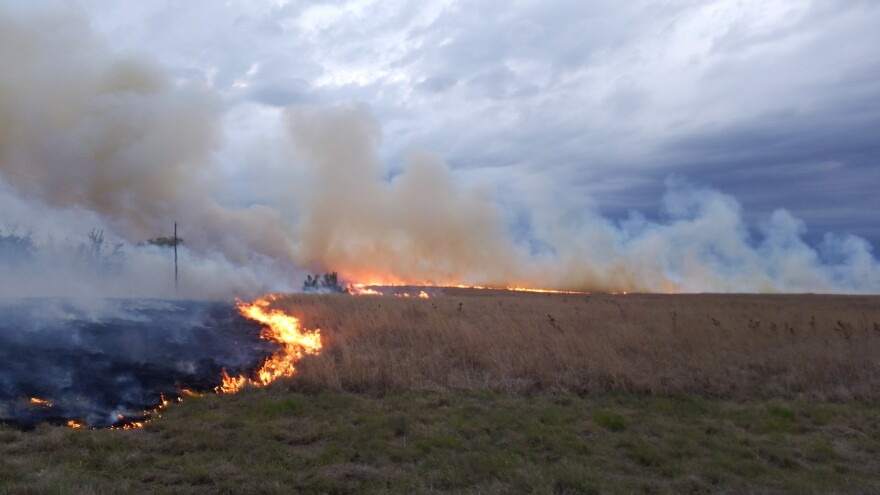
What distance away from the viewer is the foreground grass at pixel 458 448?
6.68 metres

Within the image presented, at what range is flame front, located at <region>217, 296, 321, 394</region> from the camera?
468 inches

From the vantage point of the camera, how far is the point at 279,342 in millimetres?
16297

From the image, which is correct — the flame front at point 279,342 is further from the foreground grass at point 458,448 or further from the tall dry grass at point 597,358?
the foreground grass at point 458,448

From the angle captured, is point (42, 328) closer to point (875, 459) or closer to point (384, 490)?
point (384, 490)

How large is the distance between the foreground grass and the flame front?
97cm

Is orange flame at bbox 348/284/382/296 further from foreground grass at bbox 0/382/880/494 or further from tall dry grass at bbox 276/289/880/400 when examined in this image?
foreground grass at bbox 0/382/880/494

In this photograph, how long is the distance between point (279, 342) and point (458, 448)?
30.7 feet

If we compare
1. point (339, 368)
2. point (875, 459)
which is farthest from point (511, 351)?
point (875, 459)

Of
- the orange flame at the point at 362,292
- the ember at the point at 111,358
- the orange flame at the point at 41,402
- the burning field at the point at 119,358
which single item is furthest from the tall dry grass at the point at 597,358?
the orange flame at the point at 362,292

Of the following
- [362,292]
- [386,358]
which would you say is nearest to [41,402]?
[386,358]

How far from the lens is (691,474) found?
7.13 m

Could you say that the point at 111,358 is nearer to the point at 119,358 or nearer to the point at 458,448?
the point at 119,358

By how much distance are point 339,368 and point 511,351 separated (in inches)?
147

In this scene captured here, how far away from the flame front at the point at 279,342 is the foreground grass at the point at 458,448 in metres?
0.97
